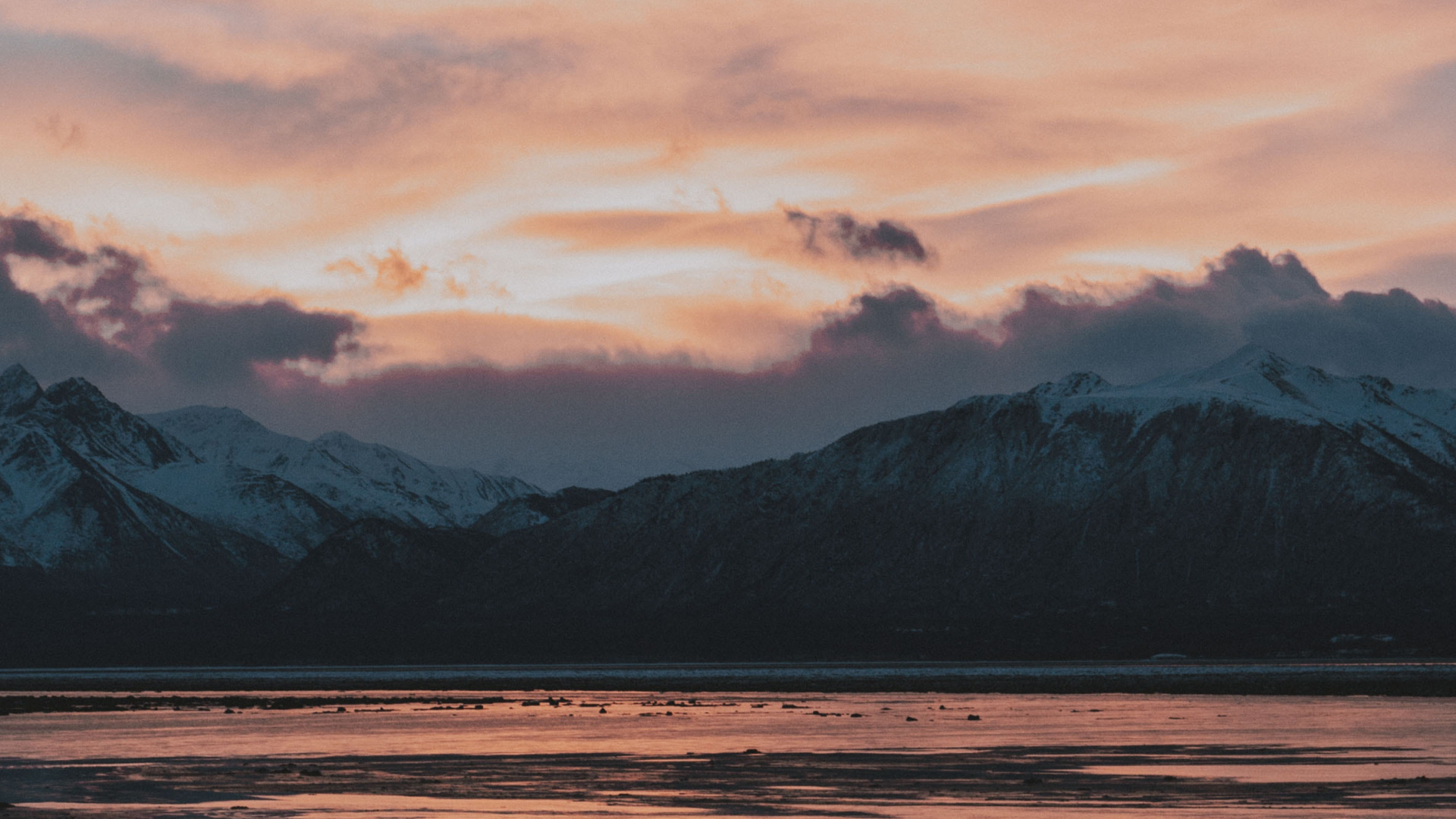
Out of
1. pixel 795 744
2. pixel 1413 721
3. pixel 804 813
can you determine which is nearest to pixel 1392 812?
pixel 804 813

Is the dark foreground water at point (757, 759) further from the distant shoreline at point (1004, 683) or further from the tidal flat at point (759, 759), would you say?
the distant shoreline at point (1004, 683)

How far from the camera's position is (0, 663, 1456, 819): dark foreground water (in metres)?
60.5

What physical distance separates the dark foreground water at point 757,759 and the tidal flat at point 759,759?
224mm

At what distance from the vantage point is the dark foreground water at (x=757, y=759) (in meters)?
60.5

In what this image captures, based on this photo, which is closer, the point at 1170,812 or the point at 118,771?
the point at 1170,812

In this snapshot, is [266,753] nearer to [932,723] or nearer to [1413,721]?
[932,723]

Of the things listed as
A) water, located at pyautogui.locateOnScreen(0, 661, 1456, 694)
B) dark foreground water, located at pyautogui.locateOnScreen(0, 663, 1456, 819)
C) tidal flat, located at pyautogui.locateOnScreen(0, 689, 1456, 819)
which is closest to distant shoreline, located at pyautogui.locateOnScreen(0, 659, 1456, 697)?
water, located at pyautogui.locateOnScreen(0, 661, 1456, 694)

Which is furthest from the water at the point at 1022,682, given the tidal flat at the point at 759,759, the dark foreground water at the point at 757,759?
the tidal flat at the point at 759,759

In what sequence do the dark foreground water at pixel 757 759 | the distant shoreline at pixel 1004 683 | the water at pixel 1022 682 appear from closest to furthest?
the dark foreground water at pixel 757 759 < the distant shoreline at pixel 1004 683 < the water at pixel 1022 682

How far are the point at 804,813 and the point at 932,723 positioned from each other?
47.8m

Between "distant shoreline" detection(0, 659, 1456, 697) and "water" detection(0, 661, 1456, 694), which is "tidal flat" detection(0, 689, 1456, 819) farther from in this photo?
"water" detection(0, 661, 1456, 694)

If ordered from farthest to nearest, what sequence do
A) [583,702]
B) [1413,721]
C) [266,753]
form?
1. [583,702]
2. [1413,721]
3. [266,753]

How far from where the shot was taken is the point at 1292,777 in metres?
65.9

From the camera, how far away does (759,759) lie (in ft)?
263
